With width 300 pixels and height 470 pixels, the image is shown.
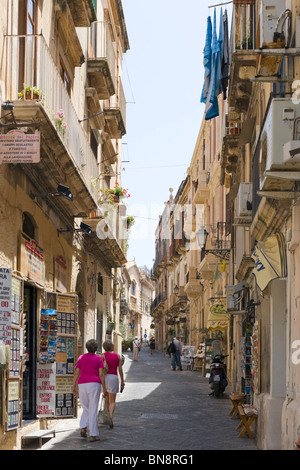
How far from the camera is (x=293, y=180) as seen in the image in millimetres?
7676

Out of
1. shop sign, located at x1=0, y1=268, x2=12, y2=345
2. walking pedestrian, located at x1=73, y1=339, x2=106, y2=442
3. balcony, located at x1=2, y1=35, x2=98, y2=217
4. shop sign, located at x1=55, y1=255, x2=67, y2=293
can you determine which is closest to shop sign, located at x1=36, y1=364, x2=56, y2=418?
walking pedestrian, located at x1=73, y1=339, x2=106, y2=442

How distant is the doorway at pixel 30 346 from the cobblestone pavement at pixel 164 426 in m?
0.76

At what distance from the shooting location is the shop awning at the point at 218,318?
23281mm

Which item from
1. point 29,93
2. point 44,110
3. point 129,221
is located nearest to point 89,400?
point 44,110

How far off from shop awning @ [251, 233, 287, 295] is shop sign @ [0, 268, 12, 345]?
328 centimetres

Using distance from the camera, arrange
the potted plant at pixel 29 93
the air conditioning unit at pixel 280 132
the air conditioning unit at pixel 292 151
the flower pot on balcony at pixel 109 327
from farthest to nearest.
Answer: the flower pot on balcony at pixel 109 327 < the potted plant at pixel 29 93 < the air conditioning unit at pixel 280 132 < the air conditioning unit at pixel 292 151

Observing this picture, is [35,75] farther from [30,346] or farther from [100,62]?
[100,62]

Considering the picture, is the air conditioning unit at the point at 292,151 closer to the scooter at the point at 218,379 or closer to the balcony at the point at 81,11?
the balcony at the point at 81,11

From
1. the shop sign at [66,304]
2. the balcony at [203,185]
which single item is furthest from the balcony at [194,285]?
the shop sign at [66,304]

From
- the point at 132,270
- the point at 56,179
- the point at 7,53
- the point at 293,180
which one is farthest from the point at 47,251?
the point at 132,270

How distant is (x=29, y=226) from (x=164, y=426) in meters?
4.21

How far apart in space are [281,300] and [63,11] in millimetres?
7376
